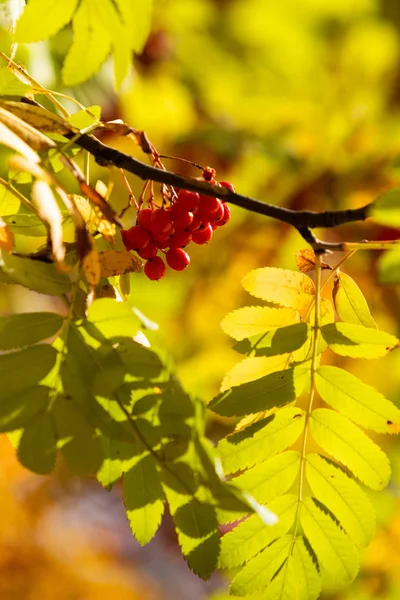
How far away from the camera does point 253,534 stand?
1.12 meters

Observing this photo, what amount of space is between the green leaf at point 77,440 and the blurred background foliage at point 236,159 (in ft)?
4.54

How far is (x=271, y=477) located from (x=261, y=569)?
0.46 ft

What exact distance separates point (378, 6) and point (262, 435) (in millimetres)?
3148

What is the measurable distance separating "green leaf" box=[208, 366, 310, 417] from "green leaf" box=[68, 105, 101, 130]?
1.63 ft

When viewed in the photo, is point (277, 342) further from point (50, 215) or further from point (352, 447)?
point (50, 215)

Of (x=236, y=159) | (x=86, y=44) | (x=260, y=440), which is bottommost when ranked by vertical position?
(x=260, y=440)

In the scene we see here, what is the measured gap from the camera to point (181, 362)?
2.78 metres

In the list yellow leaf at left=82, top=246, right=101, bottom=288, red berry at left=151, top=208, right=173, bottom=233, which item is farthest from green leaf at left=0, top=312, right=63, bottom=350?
red berry at left=151, top=208, right=173, bottom=233

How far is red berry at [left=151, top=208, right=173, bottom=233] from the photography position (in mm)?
1154

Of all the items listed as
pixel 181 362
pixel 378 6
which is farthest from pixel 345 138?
pixel 181 362

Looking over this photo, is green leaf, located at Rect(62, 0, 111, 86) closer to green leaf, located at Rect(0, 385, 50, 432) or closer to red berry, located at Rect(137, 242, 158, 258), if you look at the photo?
red berry, located at Rect(137, 242, 158, 258)

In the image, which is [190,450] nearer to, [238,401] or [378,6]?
[238,401]

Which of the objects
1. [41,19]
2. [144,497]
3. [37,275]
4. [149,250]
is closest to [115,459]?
[144,497]

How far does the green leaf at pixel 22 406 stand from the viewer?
0.93 meters
